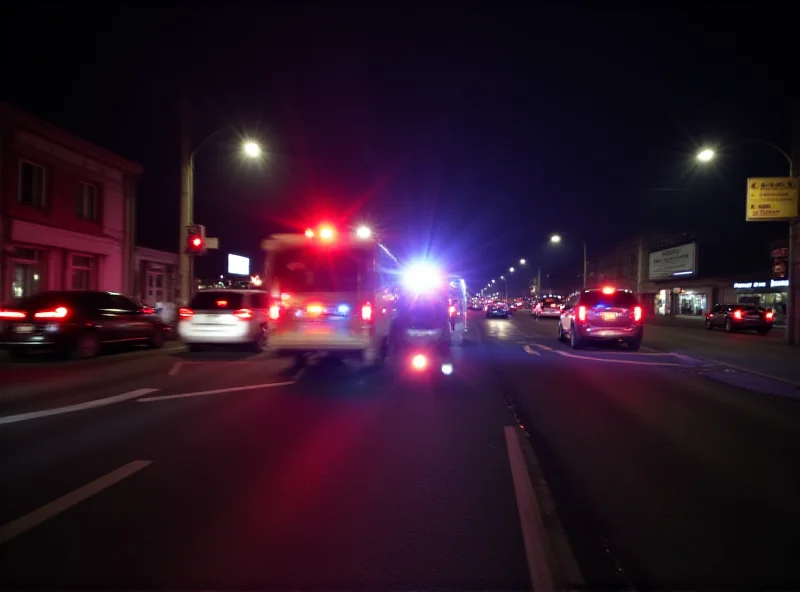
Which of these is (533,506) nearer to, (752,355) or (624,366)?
(624,366)

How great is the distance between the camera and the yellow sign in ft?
63.3

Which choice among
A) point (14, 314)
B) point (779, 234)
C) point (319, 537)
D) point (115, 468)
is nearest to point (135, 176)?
point (14, 314)

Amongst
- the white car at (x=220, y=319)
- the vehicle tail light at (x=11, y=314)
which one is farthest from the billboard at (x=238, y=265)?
the vehicle tail light at (x=11, y=314)

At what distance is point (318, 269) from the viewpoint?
12438 mm

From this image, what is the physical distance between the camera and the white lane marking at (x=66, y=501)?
434 cm

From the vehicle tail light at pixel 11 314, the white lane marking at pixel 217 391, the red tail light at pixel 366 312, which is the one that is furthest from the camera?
the vehicle tail light at pixel 11 314

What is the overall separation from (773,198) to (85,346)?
20339 millimetres

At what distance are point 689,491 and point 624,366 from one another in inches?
373

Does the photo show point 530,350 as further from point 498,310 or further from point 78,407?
Result: point 498,310

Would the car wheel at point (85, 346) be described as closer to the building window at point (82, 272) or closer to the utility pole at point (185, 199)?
the utility pole at point (185, 199)

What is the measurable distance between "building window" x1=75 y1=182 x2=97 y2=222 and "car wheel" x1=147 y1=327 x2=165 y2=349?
32.9 ft

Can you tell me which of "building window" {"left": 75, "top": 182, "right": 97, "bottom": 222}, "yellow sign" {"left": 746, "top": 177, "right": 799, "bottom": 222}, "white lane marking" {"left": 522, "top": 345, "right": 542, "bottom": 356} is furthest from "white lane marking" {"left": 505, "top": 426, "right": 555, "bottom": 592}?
"building window" {"left": 75, "top": 182, "right": 97, "bottom": 222}

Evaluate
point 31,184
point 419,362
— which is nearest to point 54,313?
point 419,362

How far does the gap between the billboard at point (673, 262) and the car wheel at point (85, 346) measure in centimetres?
5252
